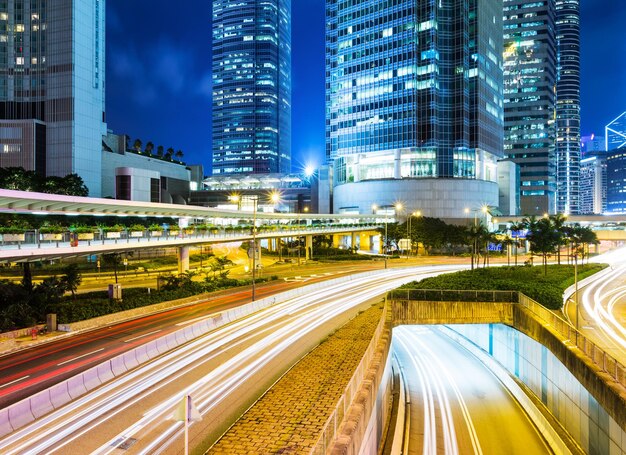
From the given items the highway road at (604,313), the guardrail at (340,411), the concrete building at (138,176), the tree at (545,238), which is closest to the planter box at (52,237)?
the guardrail at (340,411)

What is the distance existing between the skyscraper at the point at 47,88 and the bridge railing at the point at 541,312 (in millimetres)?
86275

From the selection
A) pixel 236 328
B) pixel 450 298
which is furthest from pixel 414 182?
pixel 236 328

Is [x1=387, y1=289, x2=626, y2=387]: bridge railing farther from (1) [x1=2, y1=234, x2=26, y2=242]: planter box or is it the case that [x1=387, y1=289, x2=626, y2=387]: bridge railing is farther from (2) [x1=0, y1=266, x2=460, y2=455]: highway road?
(1) [x1=2, y1=234, x2=26, y2=242]: planter box

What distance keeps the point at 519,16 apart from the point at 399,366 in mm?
183901

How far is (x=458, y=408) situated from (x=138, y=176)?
76.6 m

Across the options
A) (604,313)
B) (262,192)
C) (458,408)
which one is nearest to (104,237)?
(458,408)

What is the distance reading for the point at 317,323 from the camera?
30.9 meters

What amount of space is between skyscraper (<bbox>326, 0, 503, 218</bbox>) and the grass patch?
2592 inches

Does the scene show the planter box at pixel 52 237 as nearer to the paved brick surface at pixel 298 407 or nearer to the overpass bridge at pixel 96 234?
the overpass bridge at pixel 96 234

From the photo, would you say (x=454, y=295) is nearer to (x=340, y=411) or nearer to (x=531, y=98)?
(x=340, y=411)

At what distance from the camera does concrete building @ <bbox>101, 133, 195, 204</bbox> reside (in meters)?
84.7

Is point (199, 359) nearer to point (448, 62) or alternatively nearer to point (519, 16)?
point (448, 62)

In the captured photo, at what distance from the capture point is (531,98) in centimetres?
17212

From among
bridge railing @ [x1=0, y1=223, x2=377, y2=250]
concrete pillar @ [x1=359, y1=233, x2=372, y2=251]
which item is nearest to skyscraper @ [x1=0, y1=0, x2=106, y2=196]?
bridge railing @ [x1=0, y1=223, x2=377, y2=250]
